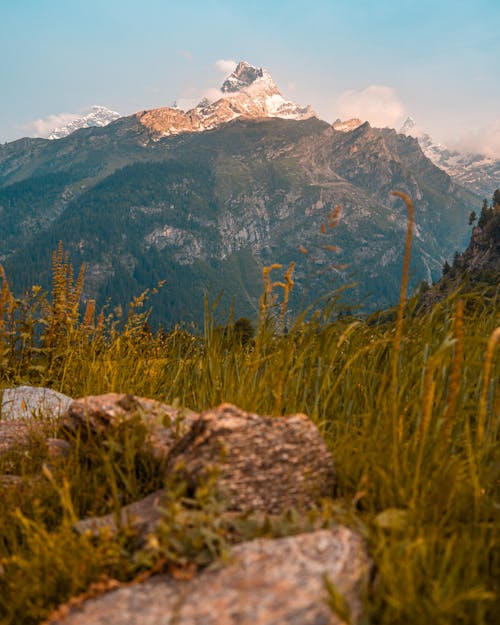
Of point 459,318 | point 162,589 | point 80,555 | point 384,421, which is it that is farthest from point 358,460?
point 80,555

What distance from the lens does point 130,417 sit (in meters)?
3.89

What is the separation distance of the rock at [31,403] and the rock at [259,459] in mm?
→ 2425

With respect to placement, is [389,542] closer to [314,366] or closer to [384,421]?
[384,421]

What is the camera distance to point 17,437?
4402mm

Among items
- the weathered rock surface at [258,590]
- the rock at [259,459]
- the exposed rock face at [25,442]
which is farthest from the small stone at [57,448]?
the weathered rock surface at [258,590]

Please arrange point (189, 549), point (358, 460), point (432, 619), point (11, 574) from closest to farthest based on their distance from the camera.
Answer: point (432, 619) < point (189, 549) < point (11, 574) < point (358, 460)

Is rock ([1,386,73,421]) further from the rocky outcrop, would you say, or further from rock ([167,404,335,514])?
rock ([167,404,335,514])

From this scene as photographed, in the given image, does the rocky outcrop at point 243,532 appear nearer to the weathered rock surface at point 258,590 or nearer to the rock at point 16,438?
the weathered rock surface at point 258,590

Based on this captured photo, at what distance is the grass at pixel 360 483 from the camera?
232cm

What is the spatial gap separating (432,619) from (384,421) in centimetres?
174

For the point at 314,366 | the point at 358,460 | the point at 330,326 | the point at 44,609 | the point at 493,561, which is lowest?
the point at 44,609

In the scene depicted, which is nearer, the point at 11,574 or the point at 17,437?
the point at 11,574

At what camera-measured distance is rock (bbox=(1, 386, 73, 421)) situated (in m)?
5.22

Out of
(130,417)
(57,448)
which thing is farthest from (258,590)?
(57,448)
